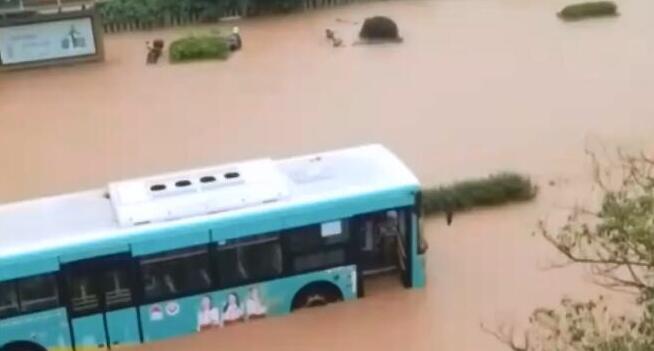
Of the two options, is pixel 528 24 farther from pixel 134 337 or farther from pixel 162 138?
pixel 134 337

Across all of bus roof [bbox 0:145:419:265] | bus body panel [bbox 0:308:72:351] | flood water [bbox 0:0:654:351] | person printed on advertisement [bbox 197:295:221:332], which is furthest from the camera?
flood water [bbox 0:0:654:351]

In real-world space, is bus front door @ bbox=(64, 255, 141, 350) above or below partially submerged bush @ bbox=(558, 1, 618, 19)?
below

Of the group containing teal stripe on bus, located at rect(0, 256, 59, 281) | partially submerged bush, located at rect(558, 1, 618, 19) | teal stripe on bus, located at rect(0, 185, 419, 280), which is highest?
partially submerged bush, located at rect(558, 1, 618, 19)

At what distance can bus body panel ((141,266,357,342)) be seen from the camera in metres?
12.1

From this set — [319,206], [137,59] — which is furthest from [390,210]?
[137,59]

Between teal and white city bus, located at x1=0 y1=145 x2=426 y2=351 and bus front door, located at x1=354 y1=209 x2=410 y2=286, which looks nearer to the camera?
teal and white city bus, located at x1=0 y1=145 x2=426 y2=351

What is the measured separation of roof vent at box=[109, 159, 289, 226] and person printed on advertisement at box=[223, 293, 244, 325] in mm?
934

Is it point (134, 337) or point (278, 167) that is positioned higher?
point (278, 167)

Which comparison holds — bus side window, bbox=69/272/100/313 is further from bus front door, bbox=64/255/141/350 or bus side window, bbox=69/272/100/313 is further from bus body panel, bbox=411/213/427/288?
bus body panel, bbox=411/213/427/288

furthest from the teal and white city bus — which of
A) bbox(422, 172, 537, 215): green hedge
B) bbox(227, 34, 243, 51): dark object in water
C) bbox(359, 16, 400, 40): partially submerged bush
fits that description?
bbox(359, 16, 400, 40): partially submerged bush

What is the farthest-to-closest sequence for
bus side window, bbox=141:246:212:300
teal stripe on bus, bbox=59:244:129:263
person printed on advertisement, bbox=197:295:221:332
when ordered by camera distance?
1. person printed on advertisement, bbox=197:295:221:332
2. bus side window, bbox=141:246:212:300
3. teal stripe on bus, bbox=59:244:129:263

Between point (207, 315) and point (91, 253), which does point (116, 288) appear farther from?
point (207, 315)

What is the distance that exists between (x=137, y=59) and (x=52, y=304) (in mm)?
9527

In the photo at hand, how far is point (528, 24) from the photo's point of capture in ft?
70.9
